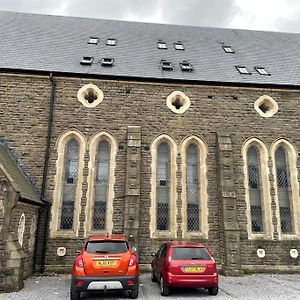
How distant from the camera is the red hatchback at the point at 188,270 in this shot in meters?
7.63

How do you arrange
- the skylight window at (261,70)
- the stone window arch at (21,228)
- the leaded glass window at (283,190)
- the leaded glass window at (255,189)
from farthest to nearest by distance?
1. the skylight window at (261,70)
2. the leaded glass window at (283,190)
3. the leaded glass window at (255,189)
4. the stone window arch at (21,228)

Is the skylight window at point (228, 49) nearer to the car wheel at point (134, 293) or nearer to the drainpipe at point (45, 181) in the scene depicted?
the drainpipe at point (45, 181)

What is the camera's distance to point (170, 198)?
12.6 m

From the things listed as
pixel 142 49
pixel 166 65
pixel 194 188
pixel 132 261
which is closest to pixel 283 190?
pixel 194 188

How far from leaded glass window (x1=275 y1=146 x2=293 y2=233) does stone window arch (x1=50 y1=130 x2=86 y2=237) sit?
26.9 feet

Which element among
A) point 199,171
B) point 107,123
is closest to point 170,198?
point 199,171

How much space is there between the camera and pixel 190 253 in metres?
8.01

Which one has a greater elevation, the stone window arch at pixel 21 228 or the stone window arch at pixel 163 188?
the stone window arch at pixel 163 188

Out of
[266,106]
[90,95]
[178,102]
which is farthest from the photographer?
[266,106]

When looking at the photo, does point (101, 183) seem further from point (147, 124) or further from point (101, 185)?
point (147, 124)

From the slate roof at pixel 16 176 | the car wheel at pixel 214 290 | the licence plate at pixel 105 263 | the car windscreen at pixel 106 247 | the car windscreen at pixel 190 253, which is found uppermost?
the slate roof at pixel 16 176

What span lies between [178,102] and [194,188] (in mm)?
3878

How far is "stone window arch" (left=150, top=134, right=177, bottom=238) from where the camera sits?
40.1 feet

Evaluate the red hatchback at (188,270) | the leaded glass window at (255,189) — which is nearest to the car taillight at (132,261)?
the red hatchback at (188,270)
